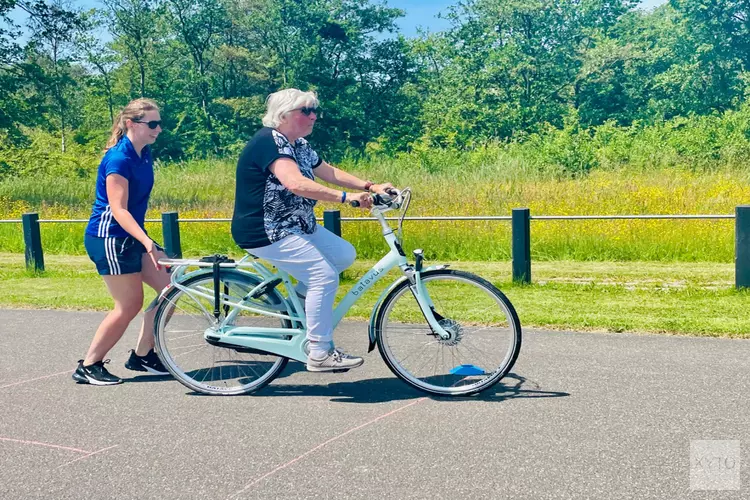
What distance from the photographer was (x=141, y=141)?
553cm

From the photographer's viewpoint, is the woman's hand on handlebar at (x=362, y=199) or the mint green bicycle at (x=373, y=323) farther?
the mint green bicycle at (x=373, y=323)

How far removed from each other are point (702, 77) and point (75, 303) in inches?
1838

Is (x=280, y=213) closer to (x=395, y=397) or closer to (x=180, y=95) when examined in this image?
(x=395, y=397)

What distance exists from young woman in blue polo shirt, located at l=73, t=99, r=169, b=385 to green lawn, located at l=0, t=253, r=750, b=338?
3.13 metres

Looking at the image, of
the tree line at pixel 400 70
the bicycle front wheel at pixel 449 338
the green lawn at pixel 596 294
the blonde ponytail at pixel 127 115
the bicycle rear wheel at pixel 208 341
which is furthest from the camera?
the tree line at pixel 400 70

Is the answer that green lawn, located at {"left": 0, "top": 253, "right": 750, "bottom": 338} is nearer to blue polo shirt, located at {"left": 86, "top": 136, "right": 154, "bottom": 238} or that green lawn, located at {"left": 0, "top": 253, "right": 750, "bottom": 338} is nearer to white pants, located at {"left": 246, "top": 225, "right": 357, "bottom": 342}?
white pants, located at {"left": 246, "top": 225, "right": 357, "bottom": 342}

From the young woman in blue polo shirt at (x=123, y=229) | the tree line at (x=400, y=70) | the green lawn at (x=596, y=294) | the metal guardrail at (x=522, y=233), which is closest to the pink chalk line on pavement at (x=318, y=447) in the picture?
the young woman in blue polo shirt at (x=123, y=229)

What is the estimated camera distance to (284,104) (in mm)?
4949

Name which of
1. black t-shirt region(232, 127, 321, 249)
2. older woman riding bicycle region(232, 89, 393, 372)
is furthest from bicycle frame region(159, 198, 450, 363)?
black t-shirt region(232, 127, 321, 249)

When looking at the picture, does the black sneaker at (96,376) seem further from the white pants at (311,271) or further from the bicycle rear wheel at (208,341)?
the white pants at (311,271)

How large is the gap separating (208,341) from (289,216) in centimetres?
99

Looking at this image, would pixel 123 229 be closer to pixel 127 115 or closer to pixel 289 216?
pixel 127 115

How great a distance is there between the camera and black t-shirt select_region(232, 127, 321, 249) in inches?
195

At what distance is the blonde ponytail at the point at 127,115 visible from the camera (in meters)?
5.46
